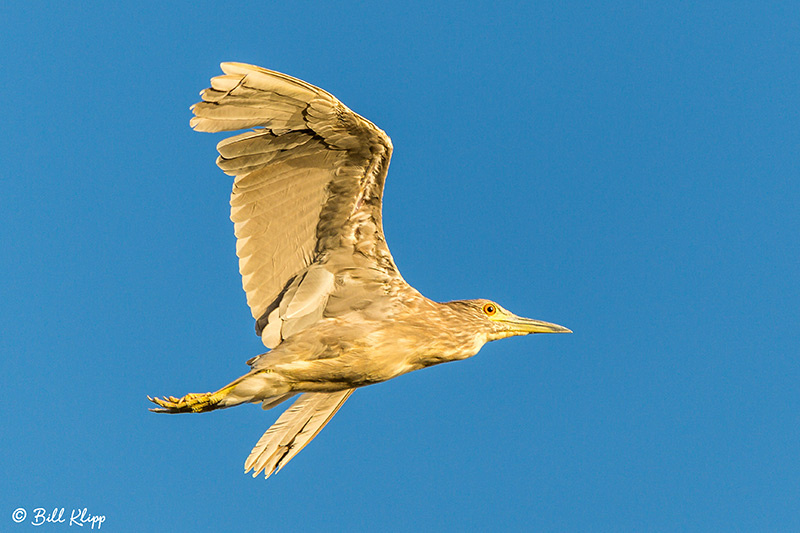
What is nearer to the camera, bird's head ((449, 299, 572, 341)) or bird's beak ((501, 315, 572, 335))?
bird's head ((449, 299, 572, 341))

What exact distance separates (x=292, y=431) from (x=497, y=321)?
2950 mm

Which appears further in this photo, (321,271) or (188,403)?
(321,271)

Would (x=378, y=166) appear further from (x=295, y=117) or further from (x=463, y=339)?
(x=463, y=339)

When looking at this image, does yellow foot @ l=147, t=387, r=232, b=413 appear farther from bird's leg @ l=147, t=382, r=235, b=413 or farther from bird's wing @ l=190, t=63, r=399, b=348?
bird's wing @ l=190, t=63, r=399, b=348

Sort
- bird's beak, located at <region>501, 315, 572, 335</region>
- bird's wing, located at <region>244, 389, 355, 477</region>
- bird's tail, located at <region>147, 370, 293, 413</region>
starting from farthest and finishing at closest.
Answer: bird's wing, located at <region>244, 389, 355, 477</region>, bird's beak, located at <region>501, 315, 572, 335</region>, bird's tail, located at <region>147, 370, 293, 413</region>

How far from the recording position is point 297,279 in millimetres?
10953

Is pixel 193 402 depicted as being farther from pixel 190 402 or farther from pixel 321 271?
pixel 321 271

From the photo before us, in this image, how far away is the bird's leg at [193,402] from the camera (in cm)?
1006

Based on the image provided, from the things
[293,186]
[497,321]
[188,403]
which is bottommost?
[188,403]

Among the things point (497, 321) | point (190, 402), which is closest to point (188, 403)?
point (190, 402)

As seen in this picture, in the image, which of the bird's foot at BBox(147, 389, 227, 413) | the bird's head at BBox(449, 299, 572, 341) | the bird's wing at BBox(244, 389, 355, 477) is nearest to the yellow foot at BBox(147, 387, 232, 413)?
the bird's foot at BBox(147, 389, 227, 413)

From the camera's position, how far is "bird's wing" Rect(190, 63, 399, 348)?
961 centimetres

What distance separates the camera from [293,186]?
10508 mm

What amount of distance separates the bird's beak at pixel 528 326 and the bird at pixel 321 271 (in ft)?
1.29
